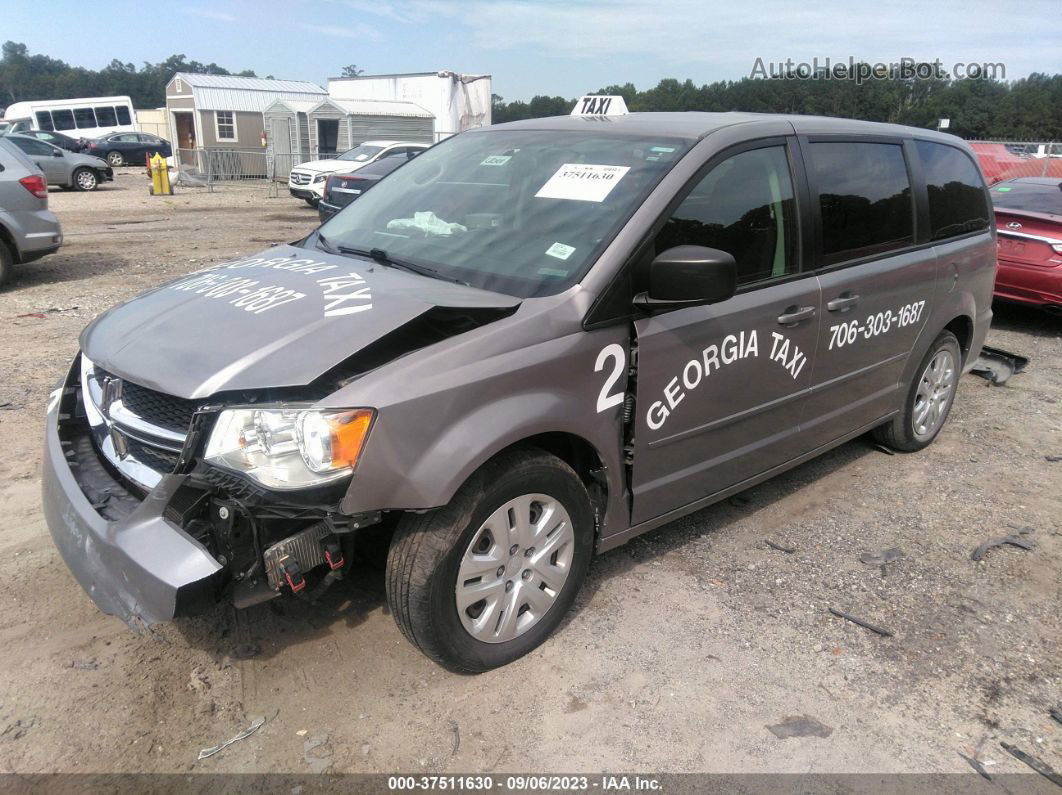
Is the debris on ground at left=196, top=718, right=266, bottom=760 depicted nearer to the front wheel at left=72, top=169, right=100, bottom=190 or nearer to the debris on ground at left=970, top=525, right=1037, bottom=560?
the debris on ground at left=970, top=525, right=1037, bottom=560

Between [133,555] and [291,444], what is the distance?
0.55 meters

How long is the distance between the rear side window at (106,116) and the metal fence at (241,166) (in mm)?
9074

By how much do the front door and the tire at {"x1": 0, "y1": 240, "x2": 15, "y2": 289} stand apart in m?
8.64

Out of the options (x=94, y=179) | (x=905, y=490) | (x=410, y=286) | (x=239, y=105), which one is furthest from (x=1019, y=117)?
(x=410, y=286)

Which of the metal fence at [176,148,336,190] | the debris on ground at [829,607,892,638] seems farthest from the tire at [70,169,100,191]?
the debris on ground at [829,607,892,638]

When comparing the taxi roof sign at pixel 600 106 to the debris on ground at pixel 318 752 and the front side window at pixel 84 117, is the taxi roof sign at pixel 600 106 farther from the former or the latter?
the front side window at pixel 84 117

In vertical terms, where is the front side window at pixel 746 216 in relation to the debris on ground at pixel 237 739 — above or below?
above

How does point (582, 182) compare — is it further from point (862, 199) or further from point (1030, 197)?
point (1030, 197)

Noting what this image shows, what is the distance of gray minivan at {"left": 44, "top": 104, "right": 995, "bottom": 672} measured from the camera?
2.35 metres

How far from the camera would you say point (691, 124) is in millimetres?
3449

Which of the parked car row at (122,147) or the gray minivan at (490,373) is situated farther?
the parked car row at (122,147)

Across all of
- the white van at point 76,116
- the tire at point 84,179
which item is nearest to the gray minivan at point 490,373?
A: the tire at point 84,179

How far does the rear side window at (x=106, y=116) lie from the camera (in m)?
35.7

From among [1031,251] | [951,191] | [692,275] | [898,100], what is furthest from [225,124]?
[692,275]
